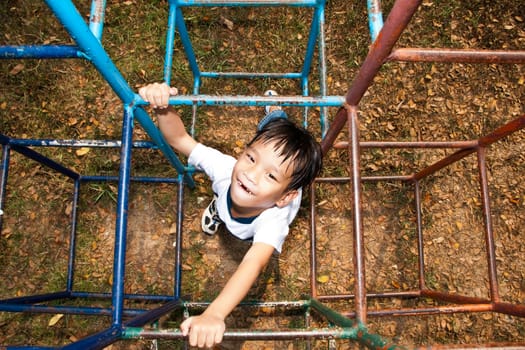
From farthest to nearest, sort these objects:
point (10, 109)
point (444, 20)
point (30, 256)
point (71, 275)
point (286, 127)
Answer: point (444, 20), point (10, 109), point (30, 256), point (71, 275), point (286, 127)

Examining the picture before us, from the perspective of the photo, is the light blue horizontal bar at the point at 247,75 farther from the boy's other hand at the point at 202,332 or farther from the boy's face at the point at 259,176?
the boy's other hand at the point at 202,332

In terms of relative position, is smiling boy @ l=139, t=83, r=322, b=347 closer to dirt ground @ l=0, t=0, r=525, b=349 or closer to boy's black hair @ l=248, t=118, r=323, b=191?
boy's black hair @ l=248, t=118, r=323, b=191

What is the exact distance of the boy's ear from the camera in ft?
4.54

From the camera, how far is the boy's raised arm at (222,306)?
91cm

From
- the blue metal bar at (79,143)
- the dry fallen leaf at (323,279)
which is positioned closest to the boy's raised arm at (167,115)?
the blue metal bar at (79,143)

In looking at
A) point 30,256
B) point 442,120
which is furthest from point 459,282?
point 30,256

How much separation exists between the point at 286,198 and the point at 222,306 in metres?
0.48

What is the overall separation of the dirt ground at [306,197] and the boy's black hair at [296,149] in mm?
878

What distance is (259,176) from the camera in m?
1.28

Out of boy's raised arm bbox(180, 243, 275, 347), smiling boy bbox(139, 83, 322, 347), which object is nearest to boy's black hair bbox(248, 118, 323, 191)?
smiling boy bbox(139, 83, 322, 347)

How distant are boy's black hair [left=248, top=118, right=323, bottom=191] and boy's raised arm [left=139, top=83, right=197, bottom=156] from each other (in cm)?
29

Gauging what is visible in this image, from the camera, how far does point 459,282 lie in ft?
7.25

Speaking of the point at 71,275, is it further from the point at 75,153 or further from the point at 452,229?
the point at 452,229

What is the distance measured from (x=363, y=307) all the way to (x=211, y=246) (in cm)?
131
